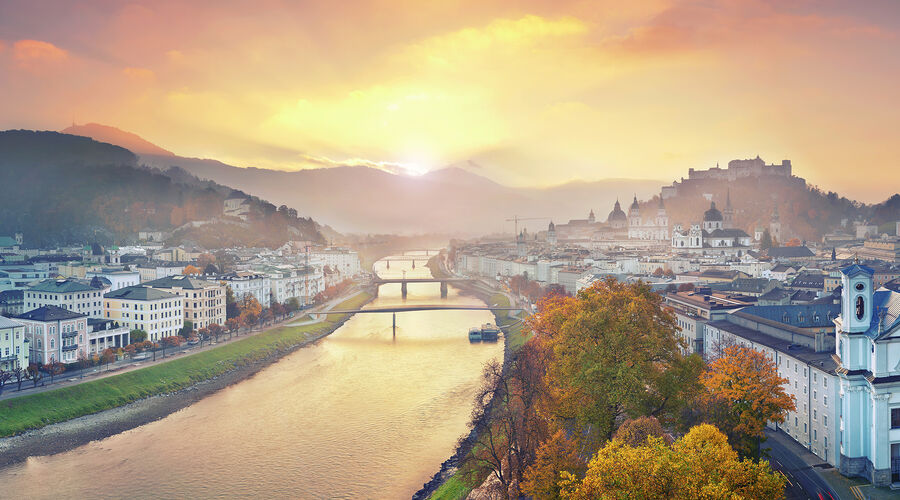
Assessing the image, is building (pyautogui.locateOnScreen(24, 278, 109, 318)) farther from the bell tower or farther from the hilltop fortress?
the hilltop fortress

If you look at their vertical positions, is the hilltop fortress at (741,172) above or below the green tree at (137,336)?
above

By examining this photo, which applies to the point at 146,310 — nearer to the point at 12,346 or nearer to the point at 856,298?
the point at 12,346

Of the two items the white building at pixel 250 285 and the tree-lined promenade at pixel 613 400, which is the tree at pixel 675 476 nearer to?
the tree-lined promenade at pixel 613 400

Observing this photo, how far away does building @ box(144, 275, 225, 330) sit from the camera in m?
39.1

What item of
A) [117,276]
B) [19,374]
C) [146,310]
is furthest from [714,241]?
[19,374]

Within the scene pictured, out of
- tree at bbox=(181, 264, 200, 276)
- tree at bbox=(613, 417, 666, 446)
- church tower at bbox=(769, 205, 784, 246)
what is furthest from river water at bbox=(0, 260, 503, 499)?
church tower at bbox=(769, 205, 784, 246)

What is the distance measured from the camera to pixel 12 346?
27062mm

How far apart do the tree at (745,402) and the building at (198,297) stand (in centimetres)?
3158

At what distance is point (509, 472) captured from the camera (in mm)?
15484

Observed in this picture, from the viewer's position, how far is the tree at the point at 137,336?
111ft

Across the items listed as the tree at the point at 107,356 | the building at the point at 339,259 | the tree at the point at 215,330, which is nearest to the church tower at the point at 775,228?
the building at the point at 339,259

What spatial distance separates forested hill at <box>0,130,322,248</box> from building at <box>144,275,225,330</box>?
38350mm

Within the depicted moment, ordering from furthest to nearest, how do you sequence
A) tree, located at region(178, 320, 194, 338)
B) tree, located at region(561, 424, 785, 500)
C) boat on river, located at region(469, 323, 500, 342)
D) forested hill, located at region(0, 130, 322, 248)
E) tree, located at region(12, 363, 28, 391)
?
1. forested hill, located at region(0, 130, 322, 248)
2. boat on river, located at region(469, 323, 500, 342)
3. tree, located at region(178, 320, 194, 338)
4. tree, located at region(12, 363, 28, 391)
5. tree, located at region(561, 424, 785, 500)

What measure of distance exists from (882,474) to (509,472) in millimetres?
8278
